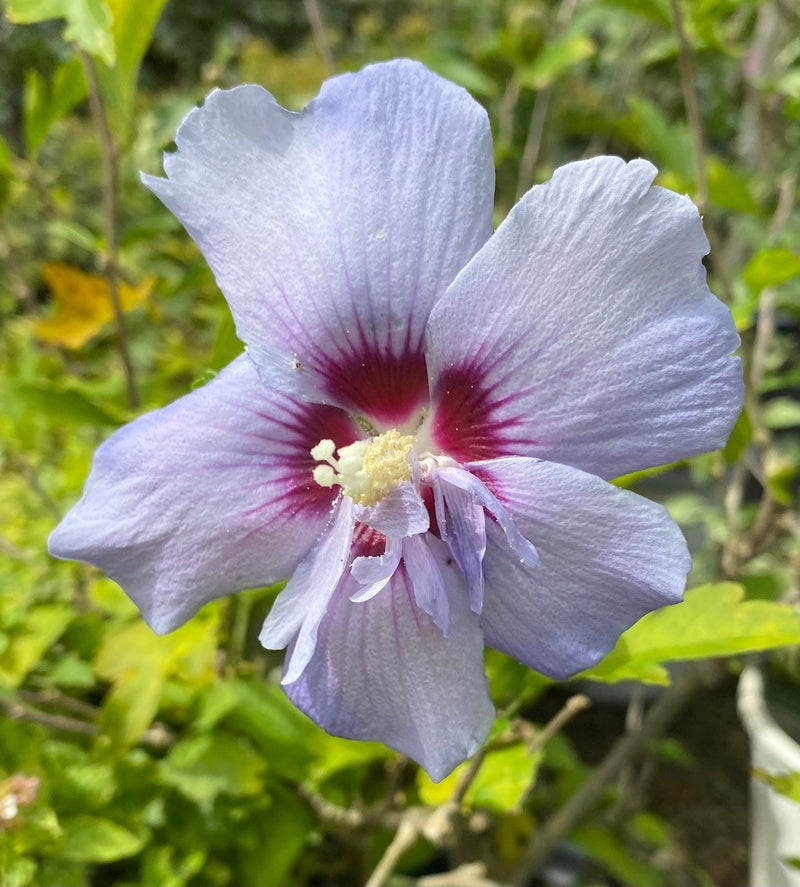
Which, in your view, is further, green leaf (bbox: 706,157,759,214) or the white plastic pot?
green leaf (bbox: 706,157,759,214)

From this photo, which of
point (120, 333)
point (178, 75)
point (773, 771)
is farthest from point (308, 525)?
point (178, 75)

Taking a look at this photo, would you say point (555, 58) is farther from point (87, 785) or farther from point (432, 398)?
point (87, 785)

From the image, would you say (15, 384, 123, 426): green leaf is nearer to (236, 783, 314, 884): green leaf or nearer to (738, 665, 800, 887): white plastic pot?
(236, 783, 314, 884): green leaf

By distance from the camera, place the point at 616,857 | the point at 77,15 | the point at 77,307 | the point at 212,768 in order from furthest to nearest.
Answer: the point at 77,307 < the point at 616,857 < the point at 212,768 < the point at 77,15

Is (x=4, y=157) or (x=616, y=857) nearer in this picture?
(x=4, y=157)

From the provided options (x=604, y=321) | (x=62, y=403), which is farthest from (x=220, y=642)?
(x=604, y=321)

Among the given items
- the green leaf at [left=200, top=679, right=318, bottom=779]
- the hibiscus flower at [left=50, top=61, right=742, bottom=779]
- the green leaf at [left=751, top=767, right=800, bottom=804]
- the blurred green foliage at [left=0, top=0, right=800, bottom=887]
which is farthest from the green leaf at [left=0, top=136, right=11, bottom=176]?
the green leaf at [left=751, top=767, right=800, bottom=804]

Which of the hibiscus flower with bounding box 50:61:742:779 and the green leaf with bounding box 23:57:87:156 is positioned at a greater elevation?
the green leaf with bounding box 23:57:87:156
